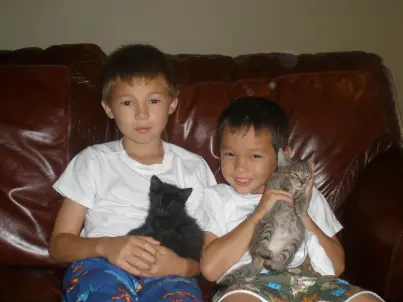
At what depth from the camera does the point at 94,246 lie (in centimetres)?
155

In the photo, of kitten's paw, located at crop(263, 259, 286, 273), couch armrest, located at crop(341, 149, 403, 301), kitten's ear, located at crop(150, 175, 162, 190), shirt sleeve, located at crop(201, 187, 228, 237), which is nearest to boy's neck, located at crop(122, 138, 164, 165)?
kitten's ear, located at crop(150, 175, 162, 190)

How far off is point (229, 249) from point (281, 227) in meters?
0.20

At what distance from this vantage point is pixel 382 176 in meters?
1.86

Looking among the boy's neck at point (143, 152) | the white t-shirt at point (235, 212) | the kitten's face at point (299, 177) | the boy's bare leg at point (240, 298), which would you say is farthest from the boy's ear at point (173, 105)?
the boy's bare leg at point (240, 298)

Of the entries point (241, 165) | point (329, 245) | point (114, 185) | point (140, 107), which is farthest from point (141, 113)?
point (329, 245)

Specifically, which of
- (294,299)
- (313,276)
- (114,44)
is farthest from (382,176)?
(114,44)

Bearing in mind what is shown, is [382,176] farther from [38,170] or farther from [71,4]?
[71,4]

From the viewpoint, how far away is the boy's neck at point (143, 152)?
5.88 ft

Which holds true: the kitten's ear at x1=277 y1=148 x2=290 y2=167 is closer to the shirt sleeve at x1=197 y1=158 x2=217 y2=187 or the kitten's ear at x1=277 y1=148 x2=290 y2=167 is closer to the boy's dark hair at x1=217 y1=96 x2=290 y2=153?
the boy's dark hair at x1=217 y1=96 x2=290 y2=153

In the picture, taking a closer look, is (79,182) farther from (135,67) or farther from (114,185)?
(135,67)

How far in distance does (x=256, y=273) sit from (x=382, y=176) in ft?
2.39

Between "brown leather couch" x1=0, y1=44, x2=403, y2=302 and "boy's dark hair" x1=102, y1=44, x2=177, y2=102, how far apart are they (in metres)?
0.27

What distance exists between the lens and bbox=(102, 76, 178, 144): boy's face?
1668 mm

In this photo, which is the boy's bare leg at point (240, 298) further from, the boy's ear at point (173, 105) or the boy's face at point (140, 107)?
the boy's ear at point (173, 105)
